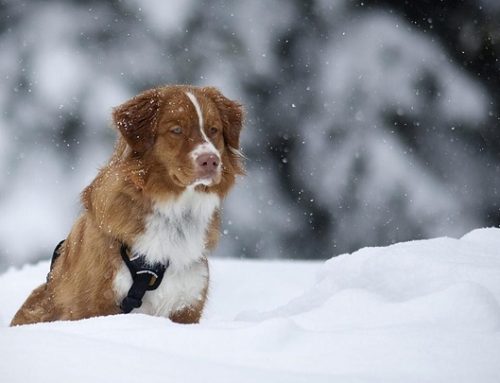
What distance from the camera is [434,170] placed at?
25.9 feet

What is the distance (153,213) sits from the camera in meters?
3.93

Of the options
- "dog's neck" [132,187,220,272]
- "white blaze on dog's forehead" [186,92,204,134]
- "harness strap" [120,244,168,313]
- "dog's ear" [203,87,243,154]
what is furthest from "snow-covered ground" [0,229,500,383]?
"dog's ear" [203,87,243,154]

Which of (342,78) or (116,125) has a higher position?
(342,78)

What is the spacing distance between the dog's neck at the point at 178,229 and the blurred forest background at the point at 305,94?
13.2ft

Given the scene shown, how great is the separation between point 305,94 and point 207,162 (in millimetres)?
4692

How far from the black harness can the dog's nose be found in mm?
597

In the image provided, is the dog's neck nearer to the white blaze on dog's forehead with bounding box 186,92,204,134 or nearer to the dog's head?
the dog's head

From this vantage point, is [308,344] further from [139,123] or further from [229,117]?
[229,117]

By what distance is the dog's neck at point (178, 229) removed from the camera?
3828 millimetres

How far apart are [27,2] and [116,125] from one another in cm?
476

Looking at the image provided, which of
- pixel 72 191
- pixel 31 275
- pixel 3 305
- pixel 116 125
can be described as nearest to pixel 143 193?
pixel 116 125

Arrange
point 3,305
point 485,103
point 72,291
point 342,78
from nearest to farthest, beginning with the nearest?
point 72,291 → point 3,305 → point 485,103 → point 342,78

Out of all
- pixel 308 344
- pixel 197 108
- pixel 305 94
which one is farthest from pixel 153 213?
pixel 305 94

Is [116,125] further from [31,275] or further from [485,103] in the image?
[485,103]
